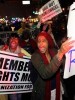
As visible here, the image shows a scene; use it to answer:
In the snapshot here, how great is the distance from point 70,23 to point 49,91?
1.16 meters

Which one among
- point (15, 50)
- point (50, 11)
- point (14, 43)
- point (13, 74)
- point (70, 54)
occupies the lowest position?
point (13, 74)

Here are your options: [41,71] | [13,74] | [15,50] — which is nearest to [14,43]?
[15,50]

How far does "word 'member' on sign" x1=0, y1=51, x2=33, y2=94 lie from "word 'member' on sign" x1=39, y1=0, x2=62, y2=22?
1.21 meters

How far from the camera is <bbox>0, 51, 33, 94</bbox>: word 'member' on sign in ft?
19.2

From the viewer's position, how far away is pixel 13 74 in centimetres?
594

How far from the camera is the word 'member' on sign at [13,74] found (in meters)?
5.87

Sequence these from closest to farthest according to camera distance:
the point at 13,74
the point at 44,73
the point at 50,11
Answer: the point at 44,73 → the point at 13,74 → the point at 50,11

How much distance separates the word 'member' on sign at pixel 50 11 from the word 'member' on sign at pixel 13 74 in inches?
47.6

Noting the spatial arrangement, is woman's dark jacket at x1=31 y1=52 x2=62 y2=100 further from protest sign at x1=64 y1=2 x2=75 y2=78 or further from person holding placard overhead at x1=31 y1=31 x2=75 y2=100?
protest sign at x1=64 y1=2 x2=75 y2=78

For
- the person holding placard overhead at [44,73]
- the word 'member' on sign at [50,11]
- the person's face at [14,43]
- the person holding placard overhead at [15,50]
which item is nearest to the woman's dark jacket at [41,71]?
the person holding placard overhead at [44,73]

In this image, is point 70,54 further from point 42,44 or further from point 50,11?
point 50,11

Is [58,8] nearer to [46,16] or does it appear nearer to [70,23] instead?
[46,16]

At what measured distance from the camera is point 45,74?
3922 mm

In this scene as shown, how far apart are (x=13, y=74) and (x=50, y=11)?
1725 millimetres
